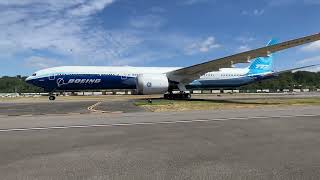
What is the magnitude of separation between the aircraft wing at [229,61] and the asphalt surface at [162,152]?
1717 centimetres

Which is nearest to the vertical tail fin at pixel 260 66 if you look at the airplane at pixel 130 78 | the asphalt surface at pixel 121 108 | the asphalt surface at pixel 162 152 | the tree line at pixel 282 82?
the airplane at pixel 130 78

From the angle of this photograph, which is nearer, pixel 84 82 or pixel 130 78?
pixel 84 82

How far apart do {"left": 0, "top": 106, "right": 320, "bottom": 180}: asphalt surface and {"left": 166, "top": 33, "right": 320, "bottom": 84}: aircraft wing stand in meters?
17.2

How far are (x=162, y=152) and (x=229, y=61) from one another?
83.6ft

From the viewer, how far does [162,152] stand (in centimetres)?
855

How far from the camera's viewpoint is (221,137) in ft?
35.4

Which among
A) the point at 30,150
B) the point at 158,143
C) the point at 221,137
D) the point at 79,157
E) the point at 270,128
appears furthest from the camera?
the point at 270,128

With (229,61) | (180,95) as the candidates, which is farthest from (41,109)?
(180,95)

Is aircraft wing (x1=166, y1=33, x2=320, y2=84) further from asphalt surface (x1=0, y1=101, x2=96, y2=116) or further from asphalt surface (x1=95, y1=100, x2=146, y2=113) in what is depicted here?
asphalt surface (x1=0, y1=101, x2=96, y2=116)

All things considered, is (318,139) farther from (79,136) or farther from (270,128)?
(79,136)

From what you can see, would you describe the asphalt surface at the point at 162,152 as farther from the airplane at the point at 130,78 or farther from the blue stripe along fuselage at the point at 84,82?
the blue stripe along fuselage at the point at 84,82

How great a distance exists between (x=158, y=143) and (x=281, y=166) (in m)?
3.55

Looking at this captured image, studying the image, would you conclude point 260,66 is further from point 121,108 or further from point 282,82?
point 282,82

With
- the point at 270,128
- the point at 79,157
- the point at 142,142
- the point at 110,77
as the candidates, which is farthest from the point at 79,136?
the point at 110,77
